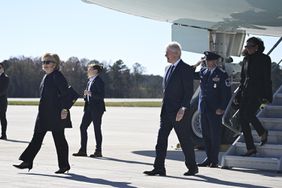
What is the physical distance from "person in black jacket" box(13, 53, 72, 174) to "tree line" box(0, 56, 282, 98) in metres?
70.8

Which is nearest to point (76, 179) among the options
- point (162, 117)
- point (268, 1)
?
point (162, 117)

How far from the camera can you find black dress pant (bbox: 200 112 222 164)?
349 inches

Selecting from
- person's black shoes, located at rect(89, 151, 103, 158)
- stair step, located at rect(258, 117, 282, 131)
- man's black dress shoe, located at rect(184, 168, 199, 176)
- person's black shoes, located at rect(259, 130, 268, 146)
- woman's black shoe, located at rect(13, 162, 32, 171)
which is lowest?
person's black shoes, located at rect(89, 151, 103, 158)

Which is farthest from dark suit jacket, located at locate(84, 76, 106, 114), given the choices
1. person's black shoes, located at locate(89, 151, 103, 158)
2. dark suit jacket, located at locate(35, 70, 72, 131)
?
dark suit jacket, located at locate(35, 70, 72, 131)

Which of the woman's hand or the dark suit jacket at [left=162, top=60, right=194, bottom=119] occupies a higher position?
the dark suit jacket at [left=162, top=60, right=194, bottom=119]

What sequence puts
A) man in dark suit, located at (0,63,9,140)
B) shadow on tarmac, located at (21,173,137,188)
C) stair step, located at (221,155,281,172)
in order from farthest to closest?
man in dark suit, located at (0,63,9,140), stair step, located at (221,155,281,172), shadow on tarmac, located at (21,173,137,188)

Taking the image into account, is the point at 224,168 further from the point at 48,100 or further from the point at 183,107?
the point at 48,100

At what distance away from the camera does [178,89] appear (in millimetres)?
7742

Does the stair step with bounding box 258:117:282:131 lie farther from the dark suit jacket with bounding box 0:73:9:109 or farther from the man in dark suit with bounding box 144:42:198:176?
the dark suit jacket with bounding box 0:73:9:109

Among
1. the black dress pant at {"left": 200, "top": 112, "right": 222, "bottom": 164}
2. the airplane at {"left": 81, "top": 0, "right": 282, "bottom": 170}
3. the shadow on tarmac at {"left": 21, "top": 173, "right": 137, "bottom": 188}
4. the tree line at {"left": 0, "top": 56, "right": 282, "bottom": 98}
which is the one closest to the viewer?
the shadow on tarmac at {"left": 21, "top": 173, "right": 137, "bottom": 188}

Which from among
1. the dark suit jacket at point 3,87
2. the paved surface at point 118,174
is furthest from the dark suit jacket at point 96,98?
the dark suit jacket at point 3,87

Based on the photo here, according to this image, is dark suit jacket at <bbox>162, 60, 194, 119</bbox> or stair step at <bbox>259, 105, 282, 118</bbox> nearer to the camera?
dark suit jacket at <bbox>162, 60, 194, 119</bbox>

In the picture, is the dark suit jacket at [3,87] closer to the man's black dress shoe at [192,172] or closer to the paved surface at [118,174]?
the paved surface at [118,174]

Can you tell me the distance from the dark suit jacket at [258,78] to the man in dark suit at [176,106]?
1.12 metres
